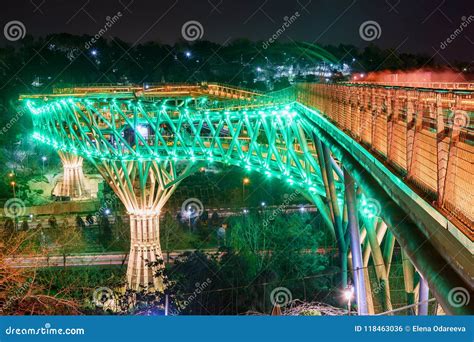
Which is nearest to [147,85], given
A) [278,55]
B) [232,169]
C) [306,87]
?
[232,169]

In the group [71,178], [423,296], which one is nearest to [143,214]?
[71,178]

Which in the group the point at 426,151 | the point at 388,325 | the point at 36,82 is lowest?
the point at 388,325

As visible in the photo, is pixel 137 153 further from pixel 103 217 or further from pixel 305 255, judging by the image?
pixel 103 217

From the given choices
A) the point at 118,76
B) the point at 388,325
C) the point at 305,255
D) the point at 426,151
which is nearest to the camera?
the point at 426,151

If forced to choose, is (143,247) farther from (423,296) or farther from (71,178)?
(423,296)

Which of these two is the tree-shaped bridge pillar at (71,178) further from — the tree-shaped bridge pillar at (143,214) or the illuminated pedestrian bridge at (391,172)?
the illuminated pedestrian bridge at (391,172)

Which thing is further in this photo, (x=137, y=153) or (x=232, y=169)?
(x=232, y=169)

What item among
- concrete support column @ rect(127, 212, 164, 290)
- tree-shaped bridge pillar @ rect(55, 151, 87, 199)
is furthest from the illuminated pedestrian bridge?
tree-shaped bridge pillar @ rect(55, 151, 87, 199)

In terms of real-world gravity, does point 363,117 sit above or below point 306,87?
below
